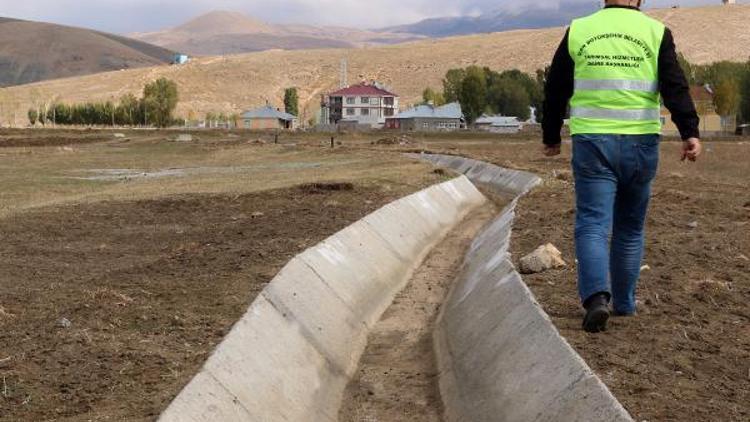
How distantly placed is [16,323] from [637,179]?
18.1ft

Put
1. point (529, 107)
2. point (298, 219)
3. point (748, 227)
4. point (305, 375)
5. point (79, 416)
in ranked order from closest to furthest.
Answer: point (79, 416)
point (305, 375)
point (748, 227)
point (298, 219)
point (529, 107)

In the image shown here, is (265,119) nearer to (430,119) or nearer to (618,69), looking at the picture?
(430,119)

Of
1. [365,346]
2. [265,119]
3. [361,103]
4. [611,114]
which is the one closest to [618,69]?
[611,114]

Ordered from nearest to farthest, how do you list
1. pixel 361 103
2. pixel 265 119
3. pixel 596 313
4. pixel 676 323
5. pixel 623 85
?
pixel 596 313
pixel 623 85
pixel 676 323
pixel 265 119
pixel 361 103

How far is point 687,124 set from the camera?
696 centimetres

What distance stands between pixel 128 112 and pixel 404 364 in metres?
162

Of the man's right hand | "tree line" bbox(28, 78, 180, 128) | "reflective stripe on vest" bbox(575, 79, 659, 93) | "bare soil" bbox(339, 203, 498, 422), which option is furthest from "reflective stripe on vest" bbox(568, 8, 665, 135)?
"tree line" bbox(28, 78, 180, 128)

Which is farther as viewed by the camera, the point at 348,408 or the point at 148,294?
the point at 148,294

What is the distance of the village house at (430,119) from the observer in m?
143

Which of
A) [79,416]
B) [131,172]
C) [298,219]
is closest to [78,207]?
[298,219]

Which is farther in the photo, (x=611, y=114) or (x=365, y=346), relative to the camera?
(x=365, y=346)

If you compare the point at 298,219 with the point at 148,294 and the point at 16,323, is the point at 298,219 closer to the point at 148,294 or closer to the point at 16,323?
the point at 148,294

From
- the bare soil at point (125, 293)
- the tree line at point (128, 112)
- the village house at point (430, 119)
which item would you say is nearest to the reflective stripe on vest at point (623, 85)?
the bare soil at point (125, 293)

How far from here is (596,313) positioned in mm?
6824
